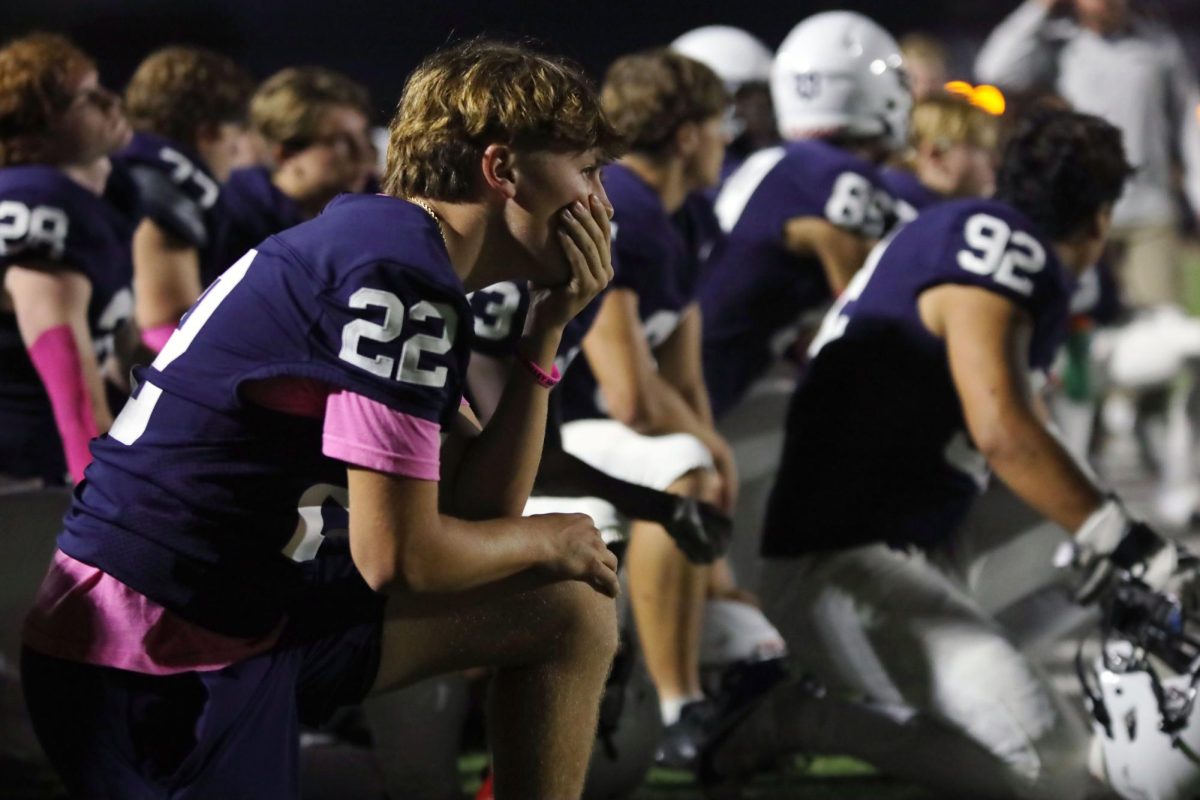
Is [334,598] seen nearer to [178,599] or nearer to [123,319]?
[178,599]

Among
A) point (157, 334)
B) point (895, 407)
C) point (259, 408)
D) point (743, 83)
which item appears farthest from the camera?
point (743, 83)

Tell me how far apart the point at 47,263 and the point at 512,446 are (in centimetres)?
140

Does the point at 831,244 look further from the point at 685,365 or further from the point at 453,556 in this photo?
the point at 453,556

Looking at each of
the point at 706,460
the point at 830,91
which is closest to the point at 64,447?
the point at 706,460

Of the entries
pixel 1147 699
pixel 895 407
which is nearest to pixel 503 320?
pixel 895 407

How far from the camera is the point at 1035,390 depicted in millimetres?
3434

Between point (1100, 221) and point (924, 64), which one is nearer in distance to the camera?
point (1100, 221)

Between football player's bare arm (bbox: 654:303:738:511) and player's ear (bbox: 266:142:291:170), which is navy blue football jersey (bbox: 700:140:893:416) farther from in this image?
player's ear (bbox: 266:142:291:170)

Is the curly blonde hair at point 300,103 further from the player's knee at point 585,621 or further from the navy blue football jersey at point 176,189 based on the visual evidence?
the player's knee at point 585,621

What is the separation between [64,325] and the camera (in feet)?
10.7

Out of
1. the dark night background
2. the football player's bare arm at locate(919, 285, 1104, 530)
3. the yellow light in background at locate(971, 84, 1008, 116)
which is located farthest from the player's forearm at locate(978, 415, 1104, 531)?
the dark night background

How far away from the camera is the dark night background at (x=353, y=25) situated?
13.7 metres

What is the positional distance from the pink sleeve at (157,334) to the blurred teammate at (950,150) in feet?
6.02

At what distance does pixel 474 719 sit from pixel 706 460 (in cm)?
66
